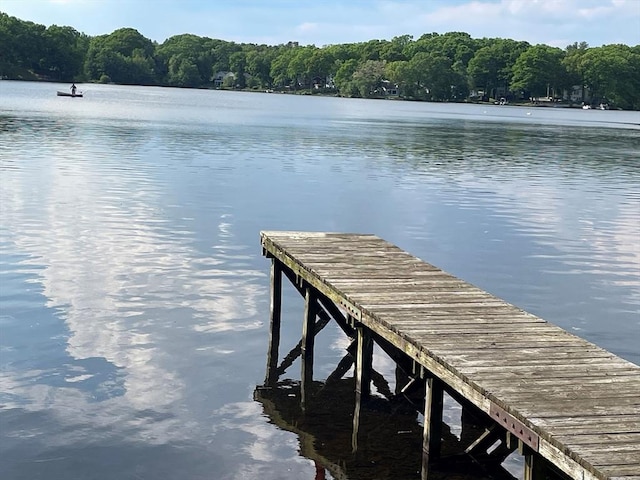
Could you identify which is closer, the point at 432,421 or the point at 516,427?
the point at 516,427

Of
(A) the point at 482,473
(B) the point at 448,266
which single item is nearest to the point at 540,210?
(B) the point at 448,266

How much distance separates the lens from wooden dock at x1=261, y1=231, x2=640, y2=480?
7.10 metres

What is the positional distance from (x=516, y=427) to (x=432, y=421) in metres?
2.06

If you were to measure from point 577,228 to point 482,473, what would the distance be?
17.4 m

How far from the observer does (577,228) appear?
1033 inches

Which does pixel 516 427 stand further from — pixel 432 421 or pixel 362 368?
pixel 362 368

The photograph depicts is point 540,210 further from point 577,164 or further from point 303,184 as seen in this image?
point 577,164

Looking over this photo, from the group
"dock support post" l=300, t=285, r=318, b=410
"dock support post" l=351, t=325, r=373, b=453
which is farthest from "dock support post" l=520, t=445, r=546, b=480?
"dock support post" l=300, t=285, r=318, b=410

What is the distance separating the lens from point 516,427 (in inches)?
293

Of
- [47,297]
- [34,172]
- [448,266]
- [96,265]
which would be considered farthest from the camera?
[34,172]

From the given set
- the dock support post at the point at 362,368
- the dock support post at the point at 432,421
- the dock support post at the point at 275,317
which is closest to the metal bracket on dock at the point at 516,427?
the dock support post at the point at 432,421

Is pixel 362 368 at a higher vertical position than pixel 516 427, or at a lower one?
lower

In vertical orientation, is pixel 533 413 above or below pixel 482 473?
above

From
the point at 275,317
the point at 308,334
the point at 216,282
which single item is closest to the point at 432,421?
the point at 308,334
